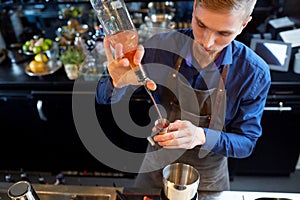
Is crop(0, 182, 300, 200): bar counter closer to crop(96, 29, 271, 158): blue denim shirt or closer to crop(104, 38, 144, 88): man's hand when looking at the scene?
crop(96, 29, 271, 158): blue denim shirt

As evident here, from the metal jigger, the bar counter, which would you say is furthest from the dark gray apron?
the metal jigger

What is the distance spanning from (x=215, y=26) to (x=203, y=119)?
18.2 inches

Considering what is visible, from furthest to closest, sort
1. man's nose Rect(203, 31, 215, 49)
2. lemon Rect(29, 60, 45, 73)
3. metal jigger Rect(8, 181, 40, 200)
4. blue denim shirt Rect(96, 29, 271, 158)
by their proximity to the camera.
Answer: lemon Rect(29, 60, 45, 73)
blue denim shirt Rect(96, 29, 271, 158)
man's nose Rect(203, 31, 215, 49)
metal jigger Rect(8, 181, 40, 200)

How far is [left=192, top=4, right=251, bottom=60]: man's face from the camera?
0.91 meters

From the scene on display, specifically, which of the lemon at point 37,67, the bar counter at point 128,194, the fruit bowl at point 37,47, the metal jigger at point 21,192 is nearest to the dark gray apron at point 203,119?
the bar counter at point 128,194

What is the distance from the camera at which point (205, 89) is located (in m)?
1.24

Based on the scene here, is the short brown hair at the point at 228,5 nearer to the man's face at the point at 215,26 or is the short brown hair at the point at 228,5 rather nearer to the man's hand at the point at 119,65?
the man's face at the point at 215,26

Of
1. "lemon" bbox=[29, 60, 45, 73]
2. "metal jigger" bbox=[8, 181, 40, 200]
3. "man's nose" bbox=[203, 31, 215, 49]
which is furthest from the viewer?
"lemon" bbox=[29, 60, 45, 73]

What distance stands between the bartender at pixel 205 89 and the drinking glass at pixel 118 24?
4cm

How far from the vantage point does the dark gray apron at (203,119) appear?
1.23 metres

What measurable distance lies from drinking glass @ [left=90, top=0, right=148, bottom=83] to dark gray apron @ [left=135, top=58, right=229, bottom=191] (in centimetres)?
36

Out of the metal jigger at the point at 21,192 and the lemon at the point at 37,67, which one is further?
the lemon at the point at 37,67

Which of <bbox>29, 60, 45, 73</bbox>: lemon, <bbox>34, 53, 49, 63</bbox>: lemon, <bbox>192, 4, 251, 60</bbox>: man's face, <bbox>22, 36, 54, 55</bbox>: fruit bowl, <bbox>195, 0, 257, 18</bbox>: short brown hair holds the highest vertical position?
<bbox>195, 0, 257, 18</bbox>: short brown hair

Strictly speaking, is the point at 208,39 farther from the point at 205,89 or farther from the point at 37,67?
the point at 37,67
